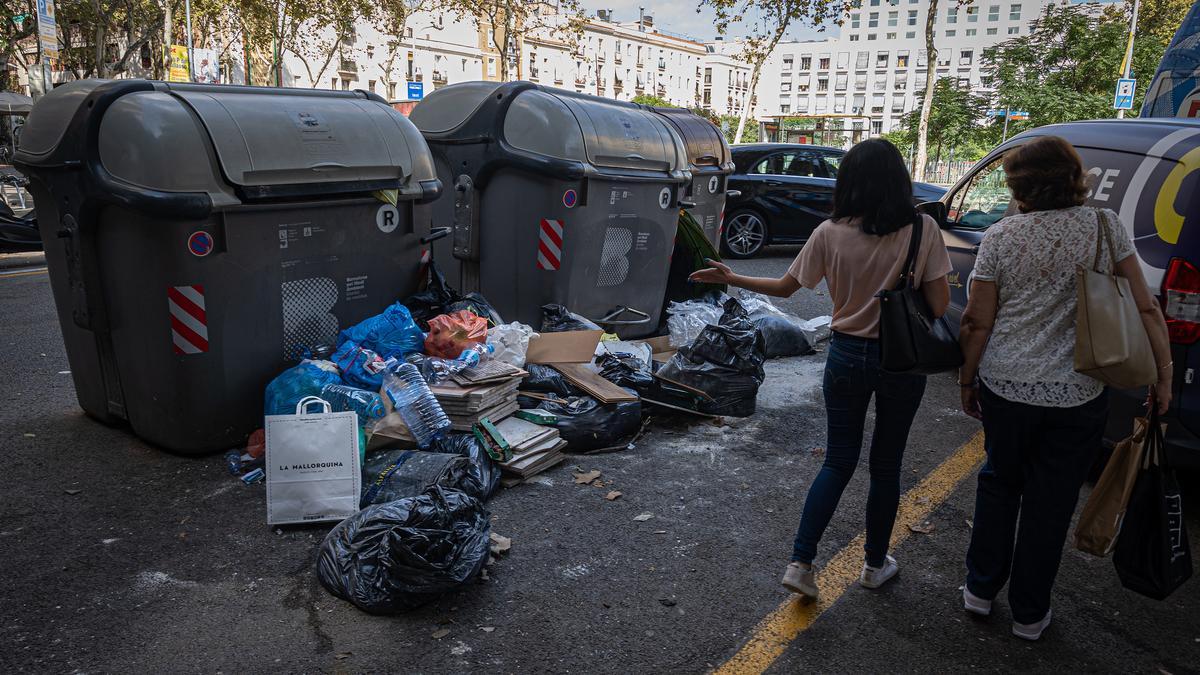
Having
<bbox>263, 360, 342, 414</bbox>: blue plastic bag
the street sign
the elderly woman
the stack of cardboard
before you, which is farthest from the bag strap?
the street sign

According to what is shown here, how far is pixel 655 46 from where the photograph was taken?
4141 inches

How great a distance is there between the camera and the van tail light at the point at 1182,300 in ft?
12.5

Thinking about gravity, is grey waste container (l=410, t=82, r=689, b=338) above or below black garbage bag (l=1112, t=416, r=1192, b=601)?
above

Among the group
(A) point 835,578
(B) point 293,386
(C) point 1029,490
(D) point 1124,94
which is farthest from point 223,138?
(D) point 1124,94

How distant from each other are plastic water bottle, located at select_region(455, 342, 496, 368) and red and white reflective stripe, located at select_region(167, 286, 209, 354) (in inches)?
49.8

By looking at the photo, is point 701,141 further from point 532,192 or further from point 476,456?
point 476,456

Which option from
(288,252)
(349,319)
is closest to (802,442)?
(349,319)

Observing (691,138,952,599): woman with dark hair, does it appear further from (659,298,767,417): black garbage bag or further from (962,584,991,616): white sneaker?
(659,298,767,417): black garbage bag

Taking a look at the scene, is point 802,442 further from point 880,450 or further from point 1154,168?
point 1154,168

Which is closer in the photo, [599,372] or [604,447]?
[604,447]

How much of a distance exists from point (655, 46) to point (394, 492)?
354ft

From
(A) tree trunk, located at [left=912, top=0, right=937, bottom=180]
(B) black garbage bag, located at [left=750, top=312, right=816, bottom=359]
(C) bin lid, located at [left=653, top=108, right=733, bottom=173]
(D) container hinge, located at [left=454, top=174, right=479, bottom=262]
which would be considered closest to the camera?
(D) container hinge, located at [left=454, top=174, right=479, bottom=262]

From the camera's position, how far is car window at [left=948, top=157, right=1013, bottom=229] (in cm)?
621

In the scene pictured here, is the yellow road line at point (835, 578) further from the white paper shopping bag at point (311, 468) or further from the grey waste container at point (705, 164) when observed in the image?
the grey waste container at point (705, 164)
